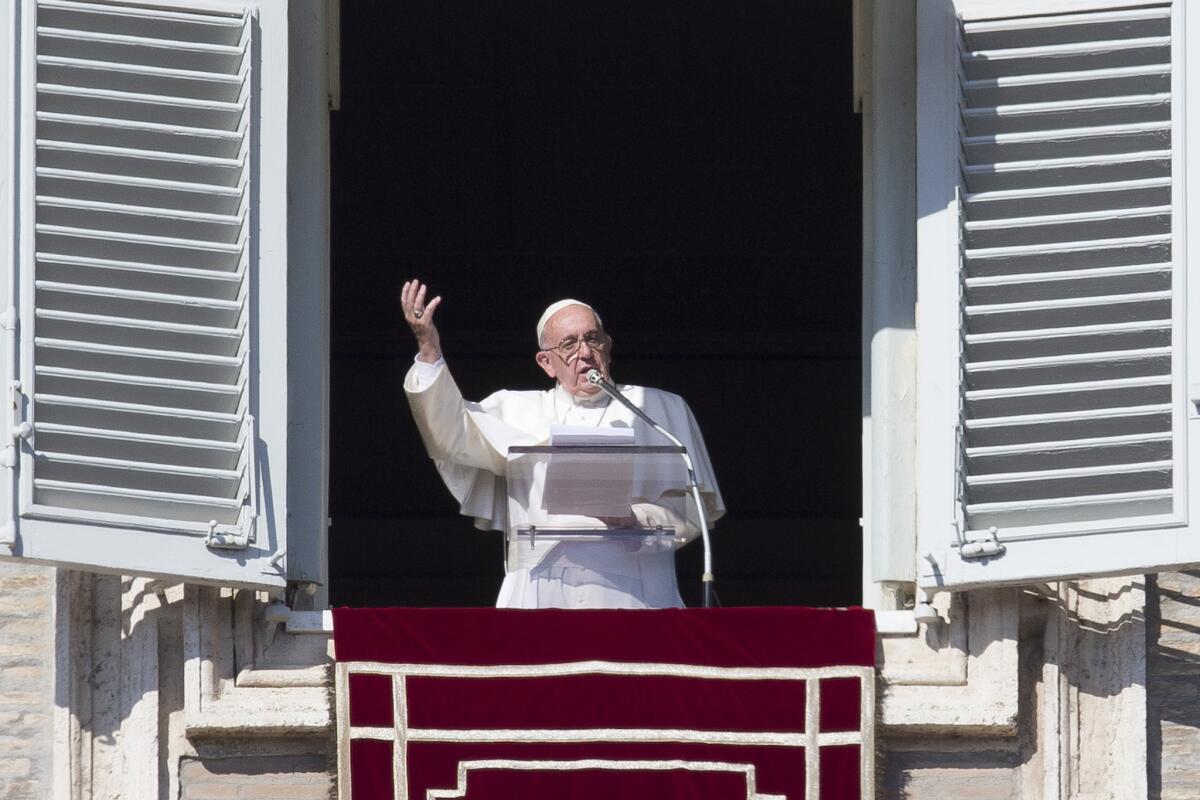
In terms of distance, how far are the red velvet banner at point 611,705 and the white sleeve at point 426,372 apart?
79cm

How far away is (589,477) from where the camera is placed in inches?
279

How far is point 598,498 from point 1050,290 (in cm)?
109

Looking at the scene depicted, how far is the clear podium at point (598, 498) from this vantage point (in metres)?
7.09

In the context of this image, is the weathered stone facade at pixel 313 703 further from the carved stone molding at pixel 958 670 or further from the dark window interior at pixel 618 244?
the dark window interior at pixel 618 244

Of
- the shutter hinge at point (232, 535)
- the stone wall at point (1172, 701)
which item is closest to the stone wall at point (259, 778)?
the shutter hinge at point (232, 535)

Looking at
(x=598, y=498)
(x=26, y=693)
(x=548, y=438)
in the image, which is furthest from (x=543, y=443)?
(x=26, y=693)

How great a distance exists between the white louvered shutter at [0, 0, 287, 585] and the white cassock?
684mm

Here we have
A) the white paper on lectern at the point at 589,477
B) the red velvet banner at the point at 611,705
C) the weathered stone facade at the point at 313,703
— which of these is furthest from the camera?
the white paper on lectern at the point at 589,477

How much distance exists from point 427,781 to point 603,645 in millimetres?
470

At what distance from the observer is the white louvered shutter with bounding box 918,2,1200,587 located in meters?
6.91

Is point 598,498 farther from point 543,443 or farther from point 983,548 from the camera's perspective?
point 983,548

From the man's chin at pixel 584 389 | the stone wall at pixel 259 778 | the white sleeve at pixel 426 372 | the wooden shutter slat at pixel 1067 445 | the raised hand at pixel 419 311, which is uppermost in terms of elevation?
the raised hand at pixel 419 311

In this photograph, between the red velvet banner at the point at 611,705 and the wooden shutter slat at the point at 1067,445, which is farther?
the wooden shutter slat at the point at 1067,445

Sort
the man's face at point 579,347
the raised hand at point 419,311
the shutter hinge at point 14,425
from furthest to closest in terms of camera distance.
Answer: the man's face at point 579,347, the raised hand at point 419,311, the shutter hinge at point 14,425
